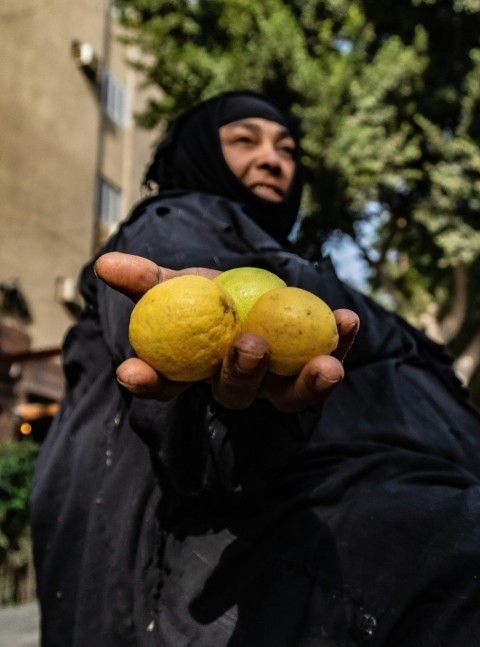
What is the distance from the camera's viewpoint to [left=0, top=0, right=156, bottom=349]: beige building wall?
42.2ft

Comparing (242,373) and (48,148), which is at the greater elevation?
(242,373)

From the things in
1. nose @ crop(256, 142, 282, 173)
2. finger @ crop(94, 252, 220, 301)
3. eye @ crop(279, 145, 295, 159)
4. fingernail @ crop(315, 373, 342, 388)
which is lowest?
eye @ crop(279, 145, 295, 159)

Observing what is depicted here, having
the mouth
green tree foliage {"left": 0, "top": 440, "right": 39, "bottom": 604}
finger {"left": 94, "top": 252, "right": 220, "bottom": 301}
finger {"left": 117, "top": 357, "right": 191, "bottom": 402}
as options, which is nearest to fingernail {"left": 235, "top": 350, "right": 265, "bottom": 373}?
finger {"left": 117, "top": 357, "right": 191, "bottom": 402}

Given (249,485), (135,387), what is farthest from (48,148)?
(135,387)

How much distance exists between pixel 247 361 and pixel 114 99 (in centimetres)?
1768

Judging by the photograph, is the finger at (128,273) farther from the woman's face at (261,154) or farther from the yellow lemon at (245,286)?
the woman's face at (261,154)

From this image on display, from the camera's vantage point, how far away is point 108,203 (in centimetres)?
1669

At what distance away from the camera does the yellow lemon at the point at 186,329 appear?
102 cm

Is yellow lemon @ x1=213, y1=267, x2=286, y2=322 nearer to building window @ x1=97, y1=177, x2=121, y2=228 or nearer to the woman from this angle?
the woman

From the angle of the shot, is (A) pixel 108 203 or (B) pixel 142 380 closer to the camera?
(B) pixel 142 380

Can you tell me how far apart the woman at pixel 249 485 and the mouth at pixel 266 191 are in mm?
390

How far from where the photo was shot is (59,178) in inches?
556

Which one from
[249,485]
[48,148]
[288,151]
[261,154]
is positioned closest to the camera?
[249,485]

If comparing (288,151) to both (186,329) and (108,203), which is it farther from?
(108,203)
